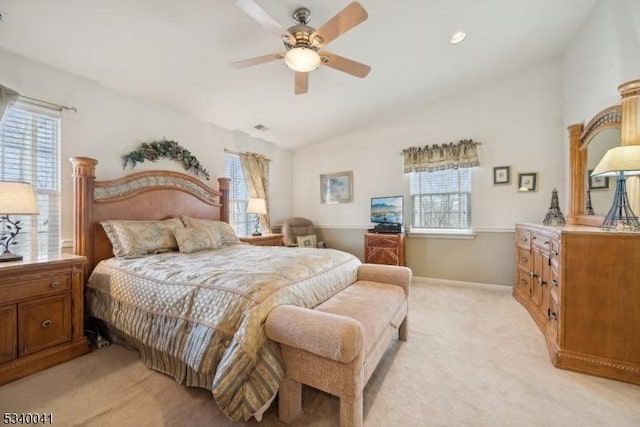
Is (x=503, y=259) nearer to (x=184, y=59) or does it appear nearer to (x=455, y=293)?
(x=455, y=293)

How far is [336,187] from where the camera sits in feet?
17.5

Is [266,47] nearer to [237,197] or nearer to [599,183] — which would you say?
[237,197]

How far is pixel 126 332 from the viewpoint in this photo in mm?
2070

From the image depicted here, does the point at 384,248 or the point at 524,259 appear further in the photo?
the point at 384,248

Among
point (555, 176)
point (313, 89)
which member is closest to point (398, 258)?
point (555, 176)

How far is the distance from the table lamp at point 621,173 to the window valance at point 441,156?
201 cm

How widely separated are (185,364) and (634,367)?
310 centimetres

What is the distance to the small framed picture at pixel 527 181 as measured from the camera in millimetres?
3744

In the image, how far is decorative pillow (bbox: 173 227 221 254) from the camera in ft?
9.34

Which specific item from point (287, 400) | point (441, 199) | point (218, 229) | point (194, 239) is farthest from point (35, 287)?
point (441, 199)

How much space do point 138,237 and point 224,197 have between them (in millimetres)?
1575

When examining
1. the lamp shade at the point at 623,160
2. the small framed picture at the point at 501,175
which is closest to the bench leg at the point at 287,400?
the lamp shade at the point at 623,160

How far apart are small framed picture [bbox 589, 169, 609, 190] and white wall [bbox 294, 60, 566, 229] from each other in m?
0.83

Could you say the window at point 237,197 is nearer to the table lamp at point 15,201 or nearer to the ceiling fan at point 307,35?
the ceiling fan at point 307,35
